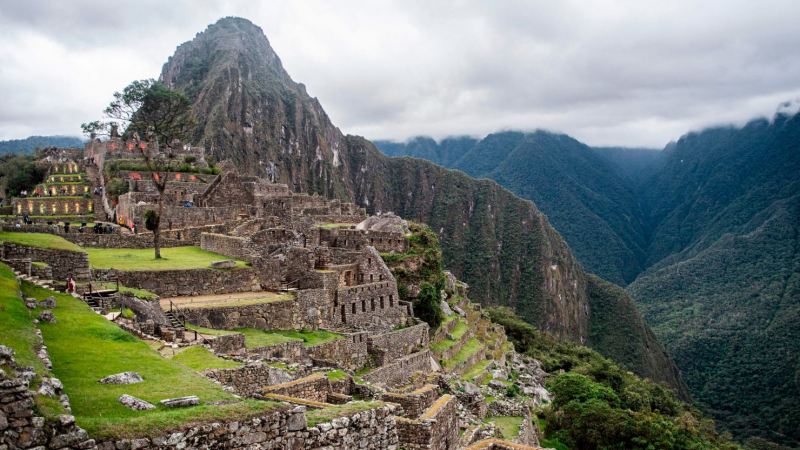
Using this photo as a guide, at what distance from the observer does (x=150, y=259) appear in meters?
26.8

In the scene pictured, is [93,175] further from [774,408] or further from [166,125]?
[774,408]

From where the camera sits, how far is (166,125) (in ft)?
185

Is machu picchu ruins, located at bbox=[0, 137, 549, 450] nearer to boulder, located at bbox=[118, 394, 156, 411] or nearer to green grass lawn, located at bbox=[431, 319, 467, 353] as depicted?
boulder, located at bbox=[118, 394, 156, 411]

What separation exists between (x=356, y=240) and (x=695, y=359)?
138 meters

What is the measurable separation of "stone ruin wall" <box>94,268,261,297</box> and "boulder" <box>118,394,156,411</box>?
13.9 m

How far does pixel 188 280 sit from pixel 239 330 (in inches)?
153

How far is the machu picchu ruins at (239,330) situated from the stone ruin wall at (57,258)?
0.19 ft

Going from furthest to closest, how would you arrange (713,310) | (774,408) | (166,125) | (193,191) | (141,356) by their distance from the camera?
(713,310), (774,408), (166,125), (193,191), (141,356)

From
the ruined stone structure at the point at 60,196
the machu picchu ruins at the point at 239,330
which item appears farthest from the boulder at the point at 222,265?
the ruined stone structure at the point at 60,196

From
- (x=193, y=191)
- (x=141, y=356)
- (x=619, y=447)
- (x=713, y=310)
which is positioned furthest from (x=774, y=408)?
(x=141, y=356)

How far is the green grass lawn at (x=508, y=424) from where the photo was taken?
26.4m

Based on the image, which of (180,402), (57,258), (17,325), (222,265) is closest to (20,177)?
(222,265)

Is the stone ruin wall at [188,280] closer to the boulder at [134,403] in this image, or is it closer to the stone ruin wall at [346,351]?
the stone ruin wall at [346,351]

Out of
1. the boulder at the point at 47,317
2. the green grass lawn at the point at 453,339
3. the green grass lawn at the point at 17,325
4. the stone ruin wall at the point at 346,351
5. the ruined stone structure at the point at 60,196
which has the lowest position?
the green grass lawn at the point at 453,339
